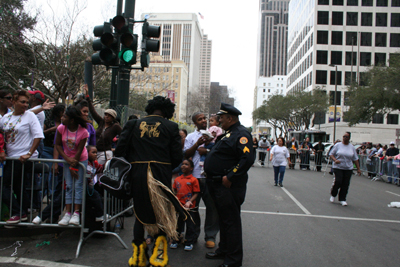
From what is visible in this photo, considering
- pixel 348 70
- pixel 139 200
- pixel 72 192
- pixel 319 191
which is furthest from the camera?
pixel 348 70

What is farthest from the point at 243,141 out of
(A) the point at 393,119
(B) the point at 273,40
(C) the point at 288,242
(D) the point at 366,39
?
(B) the point at 273,40

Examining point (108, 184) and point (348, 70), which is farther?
point (348, 70)

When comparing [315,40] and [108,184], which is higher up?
[315,40]

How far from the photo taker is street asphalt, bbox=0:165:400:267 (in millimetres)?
4066

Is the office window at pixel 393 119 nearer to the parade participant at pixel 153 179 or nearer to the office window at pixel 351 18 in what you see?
the office window at pixel 351 18

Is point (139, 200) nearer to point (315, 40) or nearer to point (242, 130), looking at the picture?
point (242, 130)

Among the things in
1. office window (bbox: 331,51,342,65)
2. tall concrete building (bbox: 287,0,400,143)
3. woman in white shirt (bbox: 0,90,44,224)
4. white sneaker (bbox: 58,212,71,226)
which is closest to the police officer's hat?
white sneaker (bbox: 58,212,71,226)

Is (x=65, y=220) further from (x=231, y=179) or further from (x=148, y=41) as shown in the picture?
(x=148, y=41)

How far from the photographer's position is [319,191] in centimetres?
1048

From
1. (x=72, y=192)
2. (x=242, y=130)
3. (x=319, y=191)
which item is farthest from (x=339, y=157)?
(x=72, y=192)

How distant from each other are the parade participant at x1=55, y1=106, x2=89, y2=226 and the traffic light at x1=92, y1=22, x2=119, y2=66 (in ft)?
6.53

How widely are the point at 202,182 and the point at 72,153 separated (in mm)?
1919

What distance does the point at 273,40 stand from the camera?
193875 mm

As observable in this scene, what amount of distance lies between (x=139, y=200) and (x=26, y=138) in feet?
7.34
